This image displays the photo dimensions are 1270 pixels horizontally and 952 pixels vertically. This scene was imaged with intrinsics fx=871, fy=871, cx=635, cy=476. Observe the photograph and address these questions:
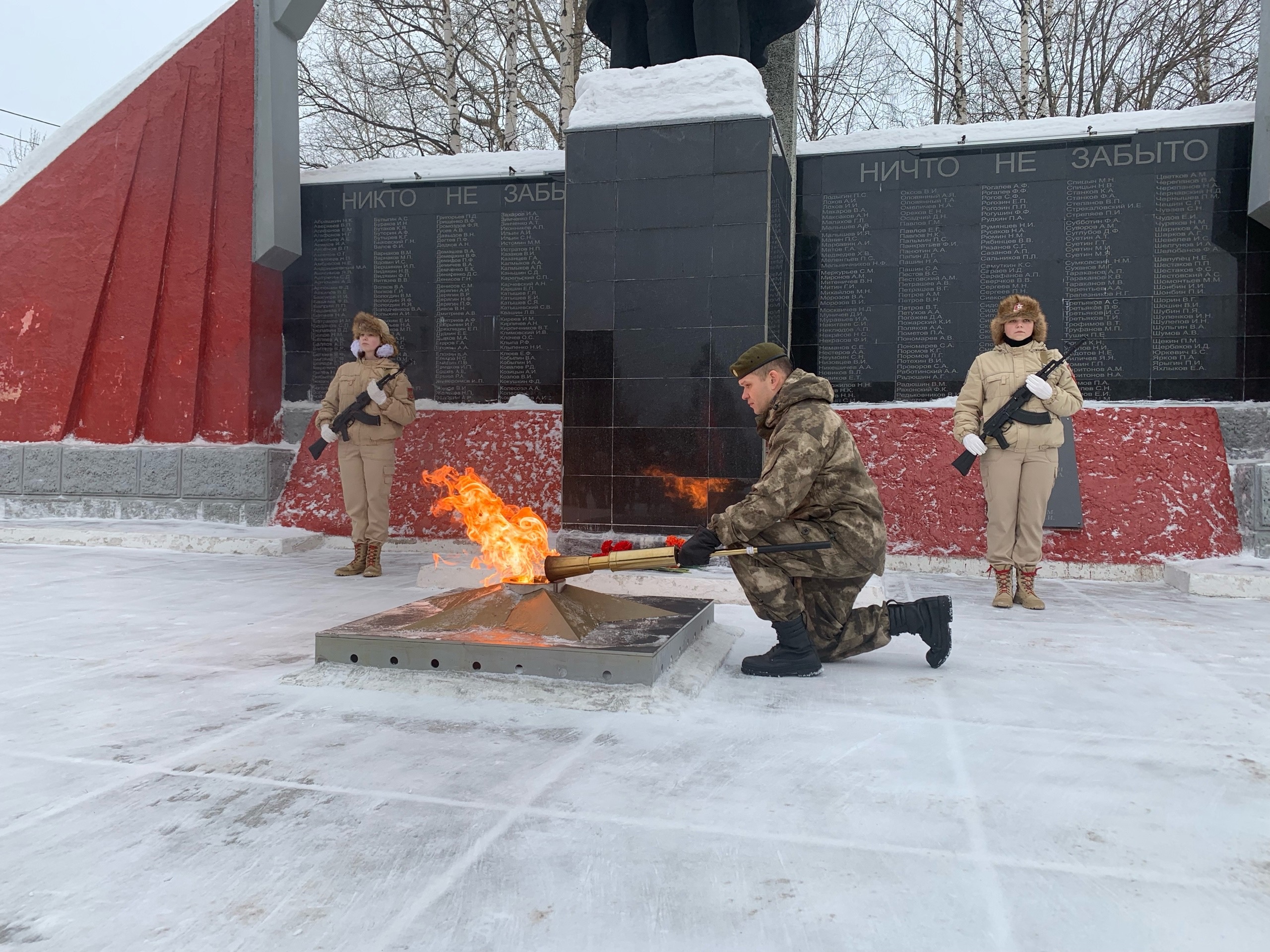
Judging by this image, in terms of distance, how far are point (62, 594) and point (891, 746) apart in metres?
4.61

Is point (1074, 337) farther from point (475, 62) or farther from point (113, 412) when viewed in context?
point (475, 62)

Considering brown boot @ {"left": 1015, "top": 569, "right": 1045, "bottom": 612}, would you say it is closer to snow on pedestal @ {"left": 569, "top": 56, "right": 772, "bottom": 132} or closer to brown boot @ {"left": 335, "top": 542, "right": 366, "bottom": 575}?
snow on pedestal @ {"left": 569, "top": 56, "right": 772, "bottom": 132}

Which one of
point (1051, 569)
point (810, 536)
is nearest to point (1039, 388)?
point (1051, 569)

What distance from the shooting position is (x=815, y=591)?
3398mm

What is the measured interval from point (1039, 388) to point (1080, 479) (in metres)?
1.74

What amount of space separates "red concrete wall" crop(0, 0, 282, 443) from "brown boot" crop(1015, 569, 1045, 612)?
622 cm

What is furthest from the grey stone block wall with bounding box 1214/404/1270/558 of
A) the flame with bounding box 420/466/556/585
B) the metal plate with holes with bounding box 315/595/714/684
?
the flame with bounding box 420/466/556/585

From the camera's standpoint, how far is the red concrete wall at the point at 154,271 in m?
7.63

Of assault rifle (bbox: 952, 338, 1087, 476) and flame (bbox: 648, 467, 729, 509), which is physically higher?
assault rifle (bbox: 952, 338, 1087, 476)

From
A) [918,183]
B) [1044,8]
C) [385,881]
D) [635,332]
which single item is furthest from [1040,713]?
[1044,8]

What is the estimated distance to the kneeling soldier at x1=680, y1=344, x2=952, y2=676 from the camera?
321 cm

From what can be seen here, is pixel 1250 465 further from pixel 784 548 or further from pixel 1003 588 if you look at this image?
pixel 784 548

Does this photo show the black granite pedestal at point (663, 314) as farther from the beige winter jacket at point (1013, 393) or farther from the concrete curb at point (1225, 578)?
the concrete curb at point (1225, 578)

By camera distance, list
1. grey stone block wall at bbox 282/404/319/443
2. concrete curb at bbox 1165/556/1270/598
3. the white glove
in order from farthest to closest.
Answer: grey stone block wall at bbox 282/404/319/443
concrete curb at bbox 1165/556/1270/598
the white glove
